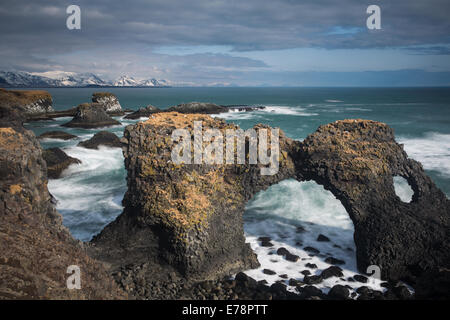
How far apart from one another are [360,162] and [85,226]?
38.0 ft

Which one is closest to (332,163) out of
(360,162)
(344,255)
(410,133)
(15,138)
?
(360,162)

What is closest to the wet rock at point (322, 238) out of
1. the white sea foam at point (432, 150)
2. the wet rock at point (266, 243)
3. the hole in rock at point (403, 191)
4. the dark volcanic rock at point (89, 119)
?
the wet rock at point (266, 243)

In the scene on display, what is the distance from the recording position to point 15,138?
6.99m

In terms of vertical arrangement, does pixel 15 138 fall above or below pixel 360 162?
above

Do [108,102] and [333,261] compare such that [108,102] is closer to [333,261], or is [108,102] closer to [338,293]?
[333,261]

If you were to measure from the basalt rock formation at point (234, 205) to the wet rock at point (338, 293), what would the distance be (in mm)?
1626

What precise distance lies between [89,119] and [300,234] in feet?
127

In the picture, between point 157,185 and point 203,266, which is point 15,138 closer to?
point 157,185

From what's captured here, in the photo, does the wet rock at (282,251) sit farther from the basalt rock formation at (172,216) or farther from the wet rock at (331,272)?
the wet rock at (331,272)

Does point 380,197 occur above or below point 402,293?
above

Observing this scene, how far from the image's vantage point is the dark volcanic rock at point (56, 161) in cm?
2323

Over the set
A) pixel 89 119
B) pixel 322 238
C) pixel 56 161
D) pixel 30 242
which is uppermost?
pixel 89 119

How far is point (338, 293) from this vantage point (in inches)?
376

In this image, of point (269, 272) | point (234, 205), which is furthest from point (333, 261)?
point (234, 205)
